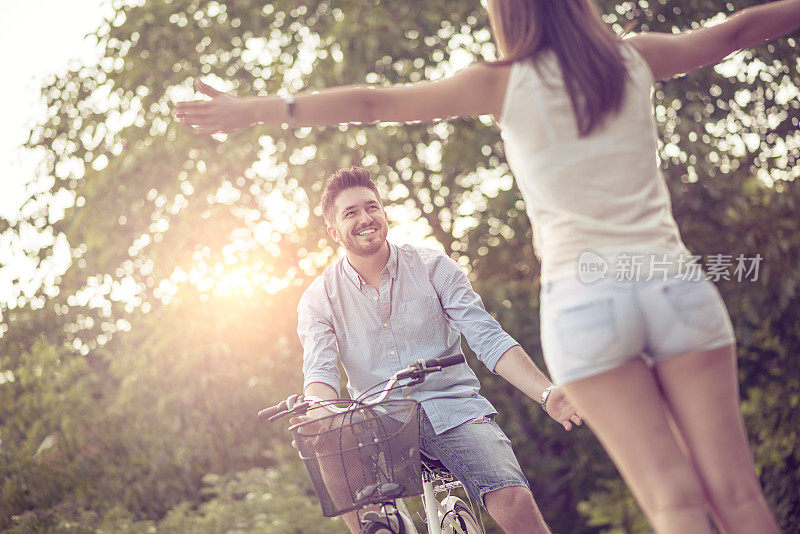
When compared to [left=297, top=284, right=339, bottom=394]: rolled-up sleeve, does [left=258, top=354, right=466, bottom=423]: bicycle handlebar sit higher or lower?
lower

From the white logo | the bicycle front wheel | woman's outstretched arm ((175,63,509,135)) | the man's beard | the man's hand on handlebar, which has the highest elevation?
woman's outstretched arm ((175,63,509,135))

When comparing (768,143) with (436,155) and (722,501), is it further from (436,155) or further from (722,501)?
(722,501)

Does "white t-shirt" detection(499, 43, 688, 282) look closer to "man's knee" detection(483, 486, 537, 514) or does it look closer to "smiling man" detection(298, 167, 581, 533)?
"smiling man" detection(298, 167, 581, 533)

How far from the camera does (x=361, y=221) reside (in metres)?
3.26

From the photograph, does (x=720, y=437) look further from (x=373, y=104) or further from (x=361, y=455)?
(x=361, y=455)

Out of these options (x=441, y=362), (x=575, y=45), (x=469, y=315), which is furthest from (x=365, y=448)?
(x=575, y=45)

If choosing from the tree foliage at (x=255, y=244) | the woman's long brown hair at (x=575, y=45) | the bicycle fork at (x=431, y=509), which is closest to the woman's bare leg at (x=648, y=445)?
the woman's long brown hair at (x=575, y=45)

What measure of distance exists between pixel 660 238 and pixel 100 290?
6.68m

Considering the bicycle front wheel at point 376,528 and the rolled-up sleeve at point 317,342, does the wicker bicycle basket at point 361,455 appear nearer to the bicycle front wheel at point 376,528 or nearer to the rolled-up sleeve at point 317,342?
the bicycle front wheel at point 376,528

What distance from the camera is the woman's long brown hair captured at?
1.74 m

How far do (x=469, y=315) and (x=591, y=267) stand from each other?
141 cm

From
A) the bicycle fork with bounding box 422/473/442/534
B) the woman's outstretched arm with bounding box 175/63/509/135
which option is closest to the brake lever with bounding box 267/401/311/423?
the bicycle fork with bounding box 422/473/442/534

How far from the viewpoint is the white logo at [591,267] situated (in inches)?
67.1

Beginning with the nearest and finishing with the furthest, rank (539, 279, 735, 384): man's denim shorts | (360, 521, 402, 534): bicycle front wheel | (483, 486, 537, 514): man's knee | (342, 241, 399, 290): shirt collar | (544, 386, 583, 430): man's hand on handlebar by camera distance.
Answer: (539, 279, 735, 384): man's denim shorts → (544, 386, 583, 430): man's hand on handlebar → (360, 521, 402, 534): bicycle front wheel → (483, 486, 537, 514): man's knee → (342, 241, 399, 290): shirt collar
